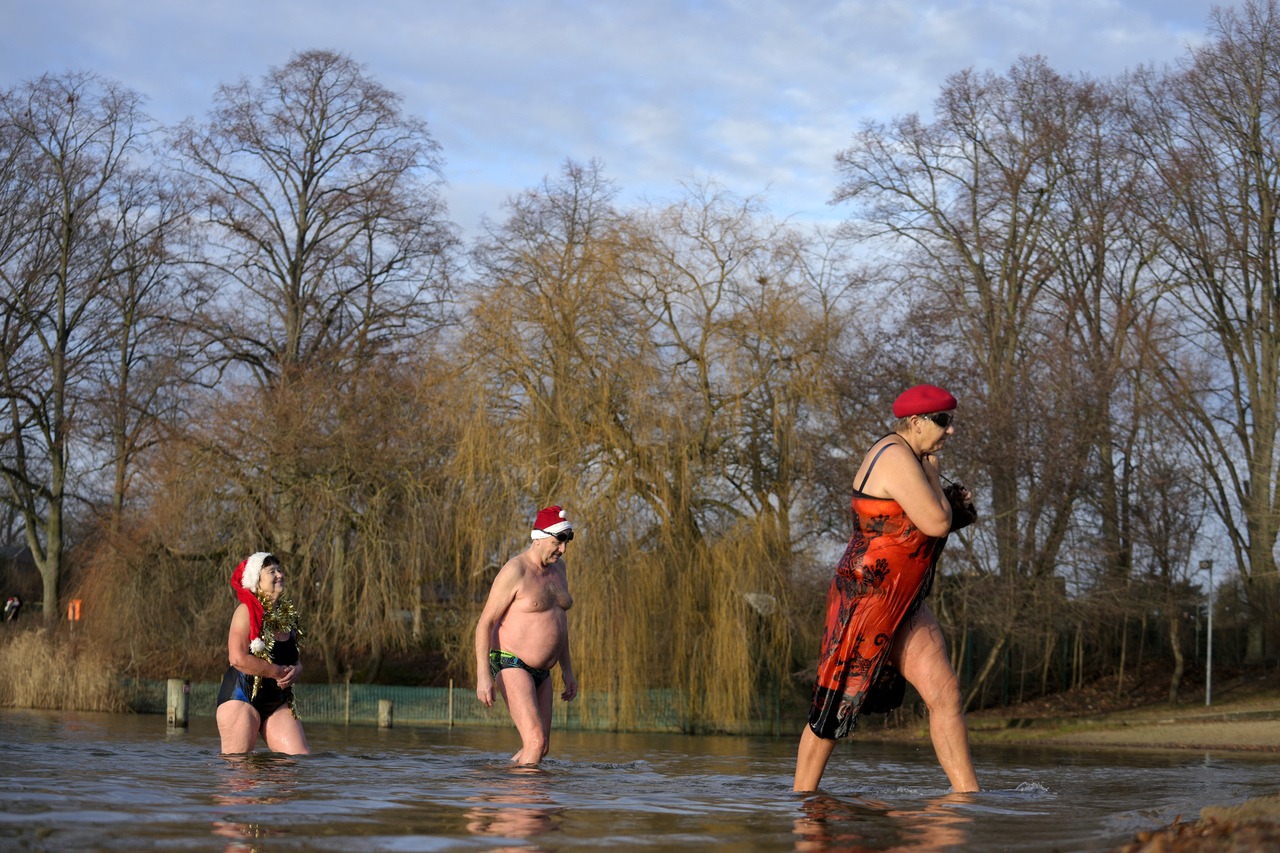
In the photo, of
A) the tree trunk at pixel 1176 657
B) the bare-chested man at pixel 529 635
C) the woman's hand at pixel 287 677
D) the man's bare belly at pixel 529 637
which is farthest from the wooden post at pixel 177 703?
the tree trunk at pixel 1176 657

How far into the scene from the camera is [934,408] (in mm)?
5594

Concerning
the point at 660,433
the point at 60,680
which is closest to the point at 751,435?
the point at 660,433

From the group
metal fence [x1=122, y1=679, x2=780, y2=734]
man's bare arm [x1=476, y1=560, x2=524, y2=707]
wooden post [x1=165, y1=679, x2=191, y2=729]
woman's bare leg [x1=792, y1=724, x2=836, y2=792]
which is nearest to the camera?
woman's bare leg [x1=792, y1=724, x2=836, y2=792]

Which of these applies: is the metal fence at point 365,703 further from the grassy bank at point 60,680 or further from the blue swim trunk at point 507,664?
the blue swim trunk at point 507,664

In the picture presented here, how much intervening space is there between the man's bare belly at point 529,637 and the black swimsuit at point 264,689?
139 centimetres

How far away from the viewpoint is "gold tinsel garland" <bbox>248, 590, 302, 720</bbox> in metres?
7.90

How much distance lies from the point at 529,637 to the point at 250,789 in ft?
9.32

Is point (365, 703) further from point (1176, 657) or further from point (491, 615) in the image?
point (491, 615)

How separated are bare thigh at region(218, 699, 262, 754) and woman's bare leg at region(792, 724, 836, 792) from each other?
382cm

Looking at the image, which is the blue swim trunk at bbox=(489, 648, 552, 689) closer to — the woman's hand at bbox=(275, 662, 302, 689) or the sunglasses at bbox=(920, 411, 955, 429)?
the woman's hand at bbox=(275, 662, 302, 689)

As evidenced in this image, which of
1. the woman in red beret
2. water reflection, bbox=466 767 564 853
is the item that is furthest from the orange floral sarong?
water reflection, bbox=466 767 564 853

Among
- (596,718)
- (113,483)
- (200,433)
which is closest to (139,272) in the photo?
(113,483)

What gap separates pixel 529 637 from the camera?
790cm

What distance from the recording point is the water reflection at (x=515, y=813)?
13.0 feet
